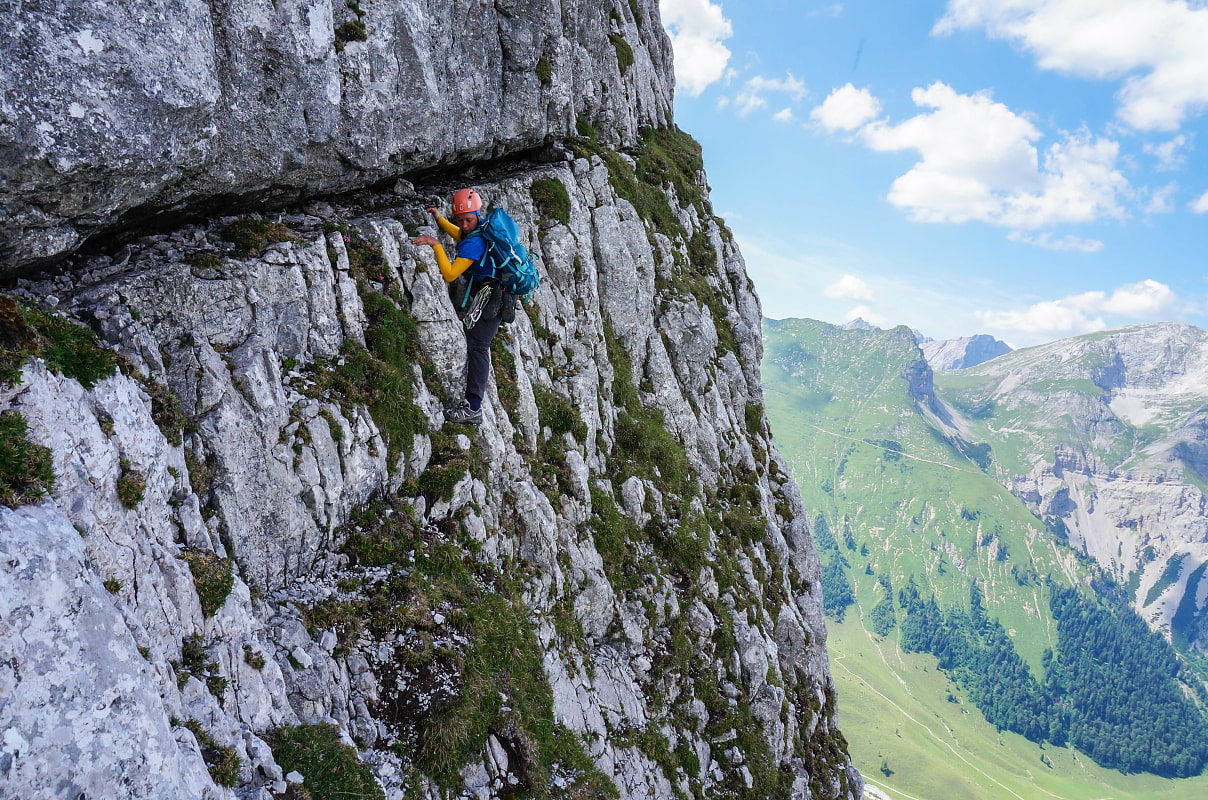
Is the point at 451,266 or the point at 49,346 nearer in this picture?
the point at 49,346

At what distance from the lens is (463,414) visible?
1577 centimetres

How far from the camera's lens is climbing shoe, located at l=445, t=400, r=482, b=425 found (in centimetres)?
1577

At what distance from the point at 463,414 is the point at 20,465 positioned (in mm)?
9616

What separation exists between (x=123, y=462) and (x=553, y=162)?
21766 mm

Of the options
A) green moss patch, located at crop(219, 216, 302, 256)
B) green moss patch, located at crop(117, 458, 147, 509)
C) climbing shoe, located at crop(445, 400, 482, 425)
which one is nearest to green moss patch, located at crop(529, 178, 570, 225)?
climbing shoe, located at crop(445, 400, 482, 425)

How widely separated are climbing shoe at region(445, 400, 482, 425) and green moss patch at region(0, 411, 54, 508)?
29.9 ft

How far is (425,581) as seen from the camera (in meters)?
12.3

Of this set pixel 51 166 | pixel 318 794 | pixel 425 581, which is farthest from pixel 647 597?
pixel 51 166

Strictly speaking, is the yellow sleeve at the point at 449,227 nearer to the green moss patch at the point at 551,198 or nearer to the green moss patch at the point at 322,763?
the green moss patch at the point at 551,198

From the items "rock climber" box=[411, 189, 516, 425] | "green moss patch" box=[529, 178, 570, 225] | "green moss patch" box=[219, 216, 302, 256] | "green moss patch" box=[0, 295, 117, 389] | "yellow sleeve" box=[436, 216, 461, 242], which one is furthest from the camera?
"green moss patch" box=[529, 178, 570, 225]

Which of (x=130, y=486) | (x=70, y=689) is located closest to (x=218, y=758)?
(x=70, y=689)

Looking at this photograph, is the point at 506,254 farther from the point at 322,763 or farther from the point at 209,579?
the point at 322,763

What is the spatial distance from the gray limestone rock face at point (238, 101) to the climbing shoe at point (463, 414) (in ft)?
22.3

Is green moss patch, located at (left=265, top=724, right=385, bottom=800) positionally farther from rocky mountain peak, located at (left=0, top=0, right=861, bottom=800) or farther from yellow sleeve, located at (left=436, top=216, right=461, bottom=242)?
yellow sleeve, located at (left=436, top=216, right=461, bottom=242)
